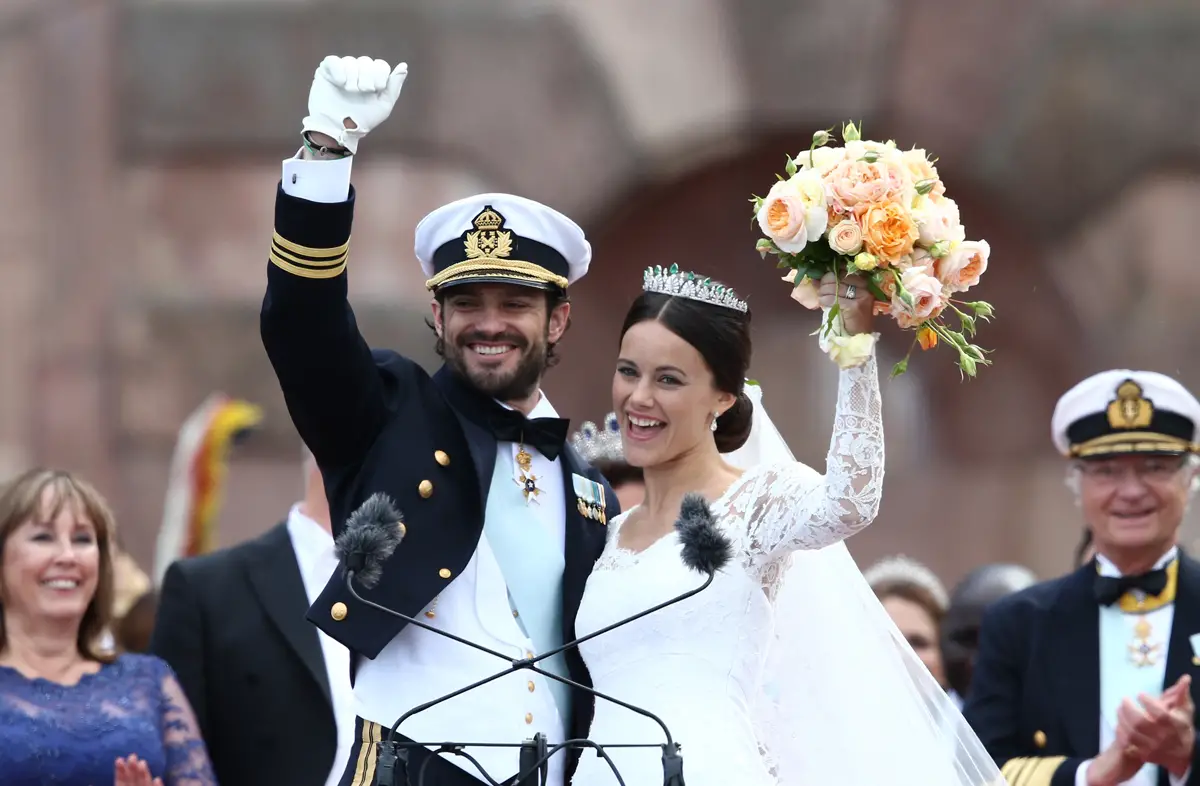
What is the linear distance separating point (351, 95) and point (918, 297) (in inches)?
45.2

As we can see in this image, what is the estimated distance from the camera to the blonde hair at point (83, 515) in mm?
4922

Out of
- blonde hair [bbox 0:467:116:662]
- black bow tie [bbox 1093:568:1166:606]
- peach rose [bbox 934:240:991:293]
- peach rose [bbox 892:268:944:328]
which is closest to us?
peach rose [bbox 892:268:944:328]

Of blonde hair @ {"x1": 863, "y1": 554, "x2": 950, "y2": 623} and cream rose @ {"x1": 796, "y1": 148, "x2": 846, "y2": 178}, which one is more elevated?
cream rose @ {"x1": 796, "y1": 148, "x2": 846, "y2": 178}

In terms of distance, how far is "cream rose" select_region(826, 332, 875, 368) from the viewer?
3.61 metres

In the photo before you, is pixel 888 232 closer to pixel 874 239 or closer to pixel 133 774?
pixel 874 239

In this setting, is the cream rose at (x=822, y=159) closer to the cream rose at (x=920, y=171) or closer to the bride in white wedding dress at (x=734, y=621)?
the cream rose at (x=920, y=171)

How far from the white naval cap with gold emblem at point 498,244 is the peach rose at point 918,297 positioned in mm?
887

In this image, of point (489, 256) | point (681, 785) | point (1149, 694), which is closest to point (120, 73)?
point (489, 256)

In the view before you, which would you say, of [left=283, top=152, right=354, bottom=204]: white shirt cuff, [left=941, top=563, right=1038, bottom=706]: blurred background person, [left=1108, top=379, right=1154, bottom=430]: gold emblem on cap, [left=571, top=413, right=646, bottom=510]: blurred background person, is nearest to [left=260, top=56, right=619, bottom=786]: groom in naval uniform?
[left=283, top=152, right=354, bottom=204]: white shirt cuff

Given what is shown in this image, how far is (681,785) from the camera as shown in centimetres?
332

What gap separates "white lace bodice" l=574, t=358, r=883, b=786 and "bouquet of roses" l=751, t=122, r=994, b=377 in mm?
369

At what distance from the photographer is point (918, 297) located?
11.7ft

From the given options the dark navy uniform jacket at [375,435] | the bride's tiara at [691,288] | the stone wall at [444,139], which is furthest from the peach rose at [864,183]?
the stone wall at [444,139]

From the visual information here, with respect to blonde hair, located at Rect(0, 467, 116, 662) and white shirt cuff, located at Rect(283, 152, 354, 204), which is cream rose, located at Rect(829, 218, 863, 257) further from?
blonde hair, located at Rect(0, 467, 116, 662)
